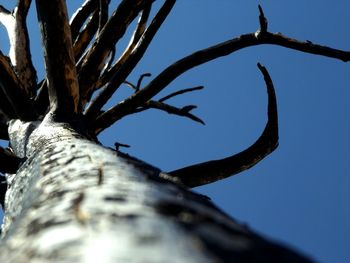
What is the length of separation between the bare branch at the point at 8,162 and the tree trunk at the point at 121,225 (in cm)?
83

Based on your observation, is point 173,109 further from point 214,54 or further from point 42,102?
point 42,102

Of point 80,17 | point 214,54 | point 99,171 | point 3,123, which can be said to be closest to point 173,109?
point 214,54

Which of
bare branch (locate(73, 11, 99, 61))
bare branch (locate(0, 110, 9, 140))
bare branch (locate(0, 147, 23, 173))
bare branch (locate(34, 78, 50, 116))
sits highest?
bare branch (locate(73, 11, 99, 61))

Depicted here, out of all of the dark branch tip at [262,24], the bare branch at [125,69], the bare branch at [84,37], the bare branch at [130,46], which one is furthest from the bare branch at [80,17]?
the dark branch tip at [262,24]

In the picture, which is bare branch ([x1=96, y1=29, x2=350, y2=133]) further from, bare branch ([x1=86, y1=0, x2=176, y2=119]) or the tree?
bare branch ([x1=86, y1=0, x2=176, y2=119])

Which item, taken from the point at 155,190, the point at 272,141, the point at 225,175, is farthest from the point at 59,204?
the point at 272,141

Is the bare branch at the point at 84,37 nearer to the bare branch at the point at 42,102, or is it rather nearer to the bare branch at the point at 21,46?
the bare branch at the point at 21,46

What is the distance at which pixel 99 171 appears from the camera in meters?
1.16

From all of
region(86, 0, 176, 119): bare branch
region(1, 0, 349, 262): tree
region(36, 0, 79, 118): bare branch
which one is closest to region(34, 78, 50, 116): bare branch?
region(1, 0, 349, 262): tree

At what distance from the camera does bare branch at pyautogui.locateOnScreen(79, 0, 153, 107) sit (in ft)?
9.94

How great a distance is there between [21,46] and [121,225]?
3.83 meters

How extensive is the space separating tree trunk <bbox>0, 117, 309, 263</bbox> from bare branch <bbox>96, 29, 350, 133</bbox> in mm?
1551

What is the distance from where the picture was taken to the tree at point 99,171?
66 cm

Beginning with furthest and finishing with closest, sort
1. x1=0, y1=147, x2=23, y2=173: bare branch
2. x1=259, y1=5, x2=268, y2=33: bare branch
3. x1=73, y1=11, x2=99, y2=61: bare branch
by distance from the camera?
x1=73, y1=11, x2=99, y2=61: bare branch < x1=259, y1=5, x2=268, y2=33: bare branch < x1=0, y1=147, x2=23, y2=173: bare branch
